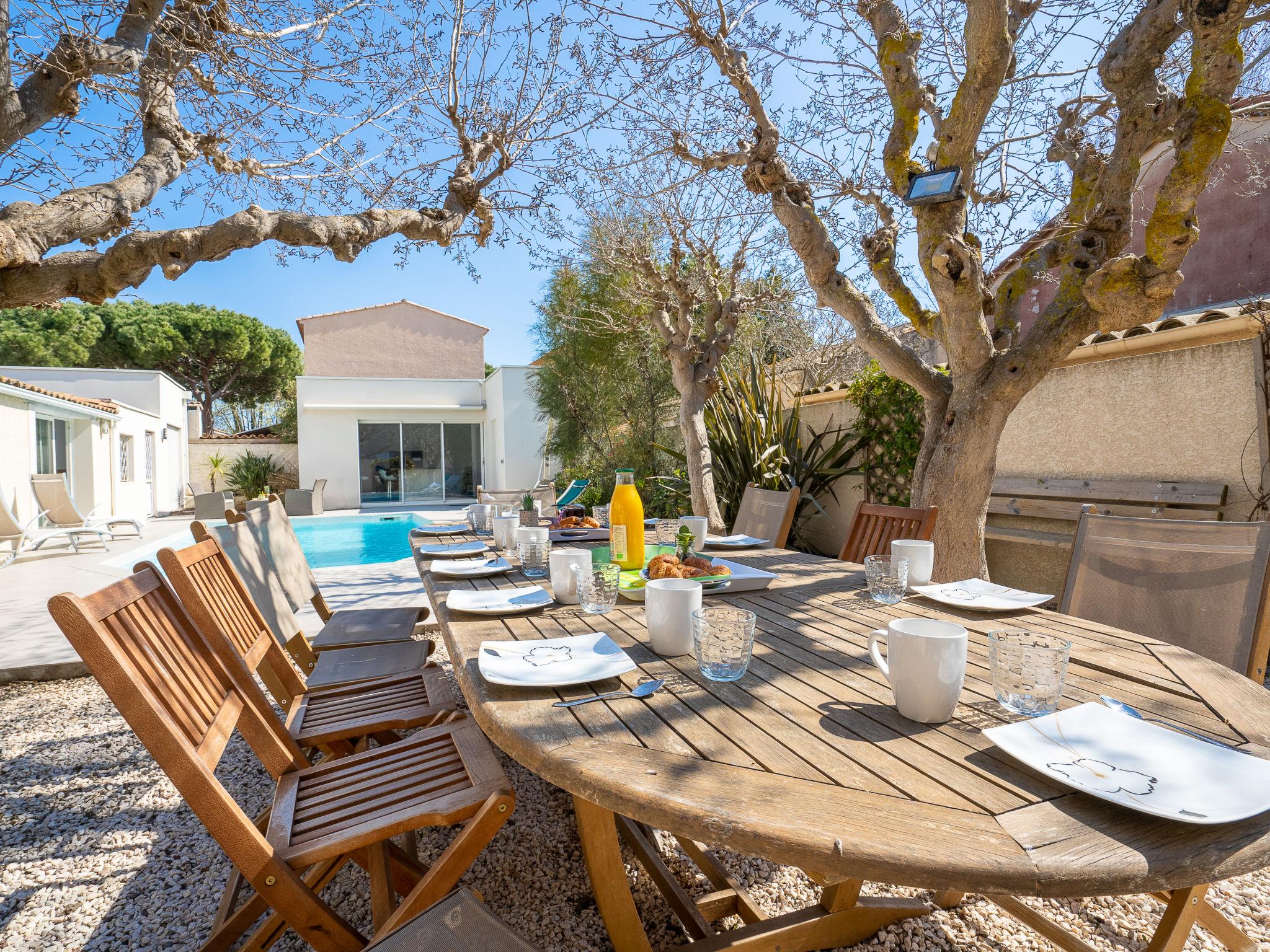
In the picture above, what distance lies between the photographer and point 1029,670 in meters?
1.07

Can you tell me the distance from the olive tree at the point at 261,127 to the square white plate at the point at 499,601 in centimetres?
248

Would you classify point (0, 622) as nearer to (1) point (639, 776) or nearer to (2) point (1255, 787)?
(1) point (639, 776)

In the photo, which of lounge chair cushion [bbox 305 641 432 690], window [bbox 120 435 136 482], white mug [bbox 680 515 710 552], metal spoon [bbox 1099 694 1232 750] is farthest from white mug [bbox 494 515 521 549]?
window [bbox 120 435 136 482]


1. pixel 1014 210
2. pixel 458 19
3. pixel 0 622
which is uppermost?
pixel 458 19

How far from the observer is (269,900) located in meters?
1.17

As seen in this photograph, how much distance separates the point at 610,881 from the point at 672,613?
53 centimetres

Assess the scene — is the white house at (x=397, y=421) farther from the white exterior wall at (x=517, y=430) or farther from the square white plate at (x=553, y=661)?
the square white plate at (x=553, y=661)

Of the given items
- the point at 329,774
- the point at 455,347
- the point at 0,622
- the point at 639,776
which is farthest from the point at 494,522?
the point at 455,347

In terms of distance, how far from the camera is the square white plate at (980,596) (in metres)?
1.77

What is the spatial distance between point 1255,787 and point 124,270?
13.6ft

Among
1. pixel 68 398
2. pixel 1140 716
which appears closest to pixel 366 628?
pixel 1140 716

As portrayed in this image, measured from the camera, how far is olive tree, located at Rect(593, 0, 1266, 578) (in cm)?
294

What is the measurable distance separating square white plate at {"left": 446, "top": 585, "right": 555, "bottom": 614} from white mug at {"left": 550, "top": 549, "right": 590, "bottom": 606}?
0.12 feet

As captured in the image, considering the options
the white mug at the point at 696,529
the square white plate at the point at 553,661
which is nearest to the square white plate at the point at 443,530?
the white mug at the point at 696,529
